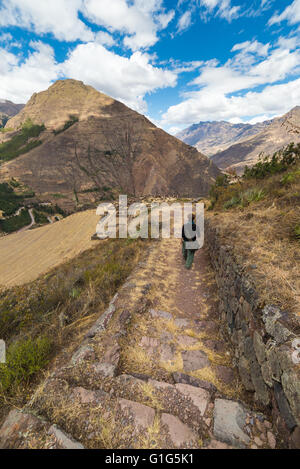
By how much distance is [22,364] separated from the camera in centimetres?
250

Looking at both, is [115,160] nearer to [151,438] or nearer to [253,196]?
[253,196]

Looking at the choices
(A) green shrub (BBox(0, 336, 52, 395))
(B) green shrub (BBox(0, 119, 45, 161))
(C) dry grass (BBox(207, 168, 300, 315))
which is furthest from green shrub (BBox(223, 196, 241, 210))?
(B) green shrub (BBox(0, 119, 45, 161))

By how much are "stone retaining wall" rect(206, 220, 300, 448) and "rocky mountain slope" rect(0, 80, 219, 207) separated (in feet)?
173

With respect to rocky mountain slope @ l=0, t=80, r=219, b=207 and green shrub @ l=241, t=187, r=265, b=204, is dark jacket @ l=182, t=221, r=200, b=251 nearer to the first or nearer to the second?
green shrub @ l=241, t=187, r=265, b=204

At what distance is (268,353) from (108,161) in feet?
220

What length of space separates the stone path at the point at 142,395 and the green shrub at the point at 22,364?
0.40 meters

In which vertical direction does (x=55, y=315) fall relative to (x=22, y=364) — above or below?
below

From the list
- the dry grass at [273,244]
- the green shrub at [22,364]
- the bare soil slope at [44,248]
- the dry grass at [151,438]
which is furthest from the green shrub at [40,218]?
the dry grass at [151,438]

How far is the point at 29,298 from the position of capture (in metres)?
4.62

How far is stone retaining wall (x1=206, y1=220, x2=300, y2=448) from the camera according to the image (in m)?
1.60

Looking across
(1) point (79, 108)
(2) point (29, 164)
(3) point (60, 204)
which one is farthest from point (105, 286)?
(1) point (79, 108)

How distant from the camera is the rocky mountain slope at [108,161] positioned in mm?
54441

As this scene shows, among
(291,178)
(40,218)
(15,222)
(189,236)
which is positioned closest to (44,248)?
(189,236)
